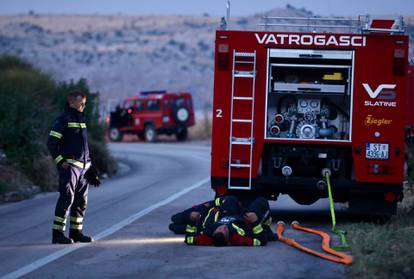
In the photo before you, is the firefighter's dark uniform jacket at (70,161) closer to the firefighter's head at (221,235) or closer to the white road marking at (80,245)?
the white road marking at (80,245)

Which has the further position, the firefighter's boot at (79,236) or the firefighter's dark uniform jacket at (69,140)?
the firefighter's boot at (79,236)

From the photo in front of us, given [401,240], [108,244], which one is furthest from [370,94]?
[108,244]

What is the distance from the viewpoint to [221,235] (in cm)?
1112

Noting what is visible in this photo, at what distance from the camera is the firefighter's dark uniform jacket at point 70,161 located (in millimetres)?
11797

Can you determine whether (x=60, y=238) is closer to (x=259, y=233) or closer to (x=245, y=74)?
(x=259, y=233)

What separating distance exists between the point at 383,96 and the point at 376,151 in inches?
31.5

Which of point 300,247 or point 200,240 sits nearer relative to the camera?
point 300,247

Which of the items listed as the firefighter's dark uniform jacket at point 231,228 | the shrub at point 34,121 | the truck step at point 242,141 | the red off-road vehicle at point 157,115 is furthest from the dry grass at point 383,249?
the red off-road vehicle at point 157,115

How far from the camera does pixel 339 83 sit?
13664mm

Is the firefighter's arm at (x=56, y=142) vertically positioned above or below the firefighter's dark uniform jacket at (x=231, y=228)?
above

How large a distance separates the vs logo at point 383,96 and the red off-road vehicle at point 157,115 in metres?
33.8

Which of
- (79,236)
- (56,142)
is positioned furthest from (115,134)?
(56,142)

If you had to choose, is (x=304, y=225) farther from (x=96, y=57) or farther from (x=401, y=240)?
(x=96, y=57)

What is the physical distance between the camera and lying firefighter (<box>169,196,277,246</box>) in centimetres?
1120
